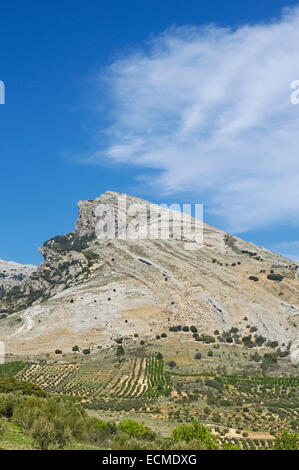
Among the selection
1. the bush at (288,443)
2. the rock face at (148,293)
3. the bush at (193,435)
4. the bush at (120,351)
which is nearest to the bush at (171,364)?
the bush at (120,351)

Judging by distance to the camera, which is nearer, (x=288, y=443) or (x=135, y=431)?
(x=135, y=431)

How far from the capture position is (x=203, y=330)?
111812mm

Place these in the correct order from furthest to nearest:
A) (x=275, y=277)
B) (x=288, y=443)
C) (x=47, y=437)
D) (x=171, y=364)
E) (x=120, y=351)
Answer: (x=275, y=277) < (x=120, y=351) < (x=171, y=364) < (x=288, y=443) < (x=47, y=437)

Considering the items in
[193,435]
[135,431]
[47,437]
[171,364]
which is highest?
[171,364]

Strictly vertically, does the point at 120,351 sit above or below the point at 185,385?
above

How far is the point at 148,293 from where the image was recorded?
125 m

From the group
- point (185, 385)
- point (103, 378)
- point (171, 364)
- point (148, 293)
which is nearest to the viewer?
point (185, 385)

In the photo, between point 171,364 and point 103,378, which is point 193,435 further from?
point 171,364

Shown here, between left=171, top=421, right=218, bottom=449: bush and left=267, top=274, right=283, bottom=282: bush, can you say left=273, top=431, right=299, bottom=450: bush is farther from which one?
left=267, top=274, right=283, bottom=282: bush

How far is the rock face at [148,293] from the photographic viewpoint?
362ft

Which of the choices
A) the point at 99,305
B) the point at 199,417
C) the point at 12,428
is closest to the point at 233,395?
the point at 199,417

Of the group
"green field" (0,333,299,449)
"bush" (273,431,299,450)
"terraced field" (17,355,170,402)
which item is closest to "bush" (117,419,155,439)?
"green field" (0,333,299,449)

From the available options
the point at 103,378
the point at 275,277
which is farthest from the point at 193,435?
the point at 275,277

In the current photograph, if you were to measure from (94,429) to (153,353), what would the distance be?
6160cm
